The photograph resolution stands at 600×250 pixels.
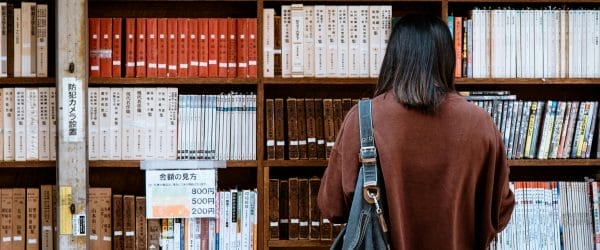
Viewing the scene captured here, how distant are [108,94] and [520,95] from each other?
70.7 inches

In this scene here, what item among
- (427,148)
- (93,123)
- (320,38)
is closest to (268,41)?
(320,38)

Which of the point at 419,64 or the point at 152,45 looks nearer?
the point at 419,64

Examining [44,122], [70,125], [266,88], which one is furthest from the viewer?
[266,88]

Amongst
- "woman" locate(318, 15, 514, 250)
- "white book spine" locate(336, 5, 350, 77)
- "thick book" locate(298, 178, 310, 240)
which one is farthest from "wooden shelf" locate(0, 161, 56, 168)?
"woman" locate(318, 15, 514, 250)

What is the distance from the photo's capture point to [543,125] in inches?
114

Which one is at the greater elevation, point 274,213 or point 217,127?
point 217,127

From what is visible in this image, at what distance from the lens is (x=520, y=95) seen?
316 centimetres

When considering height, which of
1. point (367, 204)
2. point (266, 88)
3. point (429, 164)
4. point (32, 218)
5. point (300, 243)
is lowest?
point (300, 243)

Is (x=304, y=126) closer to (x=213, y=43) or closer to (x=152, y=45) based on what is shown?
(x=213, y=43)

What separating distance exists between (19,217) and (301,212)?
3.71 ft

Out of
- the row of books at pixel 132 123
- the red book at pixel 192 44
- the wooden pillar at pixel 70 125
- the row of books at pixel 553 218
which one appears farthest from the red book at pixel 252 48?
the row of books at pixel 553 218

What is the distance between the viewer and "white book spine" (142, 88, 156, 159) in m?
2.80

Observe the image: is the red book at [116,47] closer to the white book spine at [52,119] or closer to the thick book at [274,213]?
the white book spine at [52,119]

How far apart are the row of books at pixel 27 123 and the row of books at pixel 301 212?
36.1 inches
